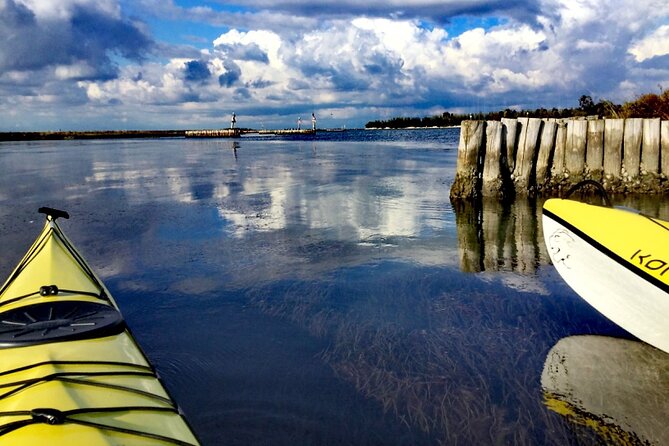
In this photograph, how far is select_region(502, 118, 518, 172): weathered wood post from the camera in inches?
575

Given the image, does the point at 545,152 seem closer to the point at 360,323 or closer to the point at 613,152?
the point at 613,152

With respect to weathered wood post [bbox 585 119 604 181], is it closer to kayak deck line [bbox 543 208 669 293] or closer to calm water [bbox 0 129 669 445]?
calm water [bbox 0 129 669 445]

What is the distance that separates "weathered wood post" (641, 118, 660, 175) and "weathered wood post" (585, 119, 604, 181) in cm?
110

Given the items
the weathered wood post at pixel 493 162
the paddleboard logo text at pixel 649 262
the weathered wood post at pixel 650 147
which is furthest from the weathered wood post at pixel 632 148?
the paddleboard logo text at pixel 649 262

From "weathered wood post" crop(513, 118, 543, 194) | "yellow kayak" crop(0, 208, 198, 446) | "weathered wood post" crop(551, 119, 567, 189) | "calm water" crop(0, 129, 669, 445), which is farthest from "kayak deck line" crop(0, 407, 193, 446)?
"weathered wood post" crop(551, 119, 567, 189)

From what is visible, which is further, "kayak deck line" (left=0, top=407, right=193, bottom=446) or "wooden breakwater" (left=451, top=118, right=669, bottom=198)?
"wooden breakwater" (left=451, top=118, right=669, bottom=198)

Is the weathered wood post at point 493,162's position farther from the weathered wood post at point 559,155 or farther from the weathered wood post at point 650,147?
the weathered wood post at point 650,147

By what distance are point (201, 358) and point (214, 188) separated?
15.9 meters

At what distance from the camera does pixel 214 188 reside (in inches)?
820

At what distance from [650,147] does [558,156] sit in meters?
2.44

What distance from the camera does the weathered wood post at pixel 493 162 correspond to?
A: 14398mm

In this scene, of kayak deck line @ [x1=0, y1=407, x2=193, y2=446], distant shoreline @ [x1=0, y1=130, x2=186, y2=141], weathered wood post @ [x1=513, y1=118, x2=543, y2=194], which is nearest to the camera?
kayak deck line @ [x1=0, y1=407, x2=193, y2=446]

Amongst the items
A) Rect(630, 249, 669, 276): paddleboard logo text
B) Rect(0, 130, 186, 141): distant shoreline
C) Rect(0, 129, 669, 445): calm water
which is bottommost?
Rect(0, 129, 669, 445): calm water

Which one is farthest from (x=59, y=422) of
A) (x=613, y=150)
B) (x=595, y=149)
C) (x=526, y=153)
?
(x=613, y=150)
